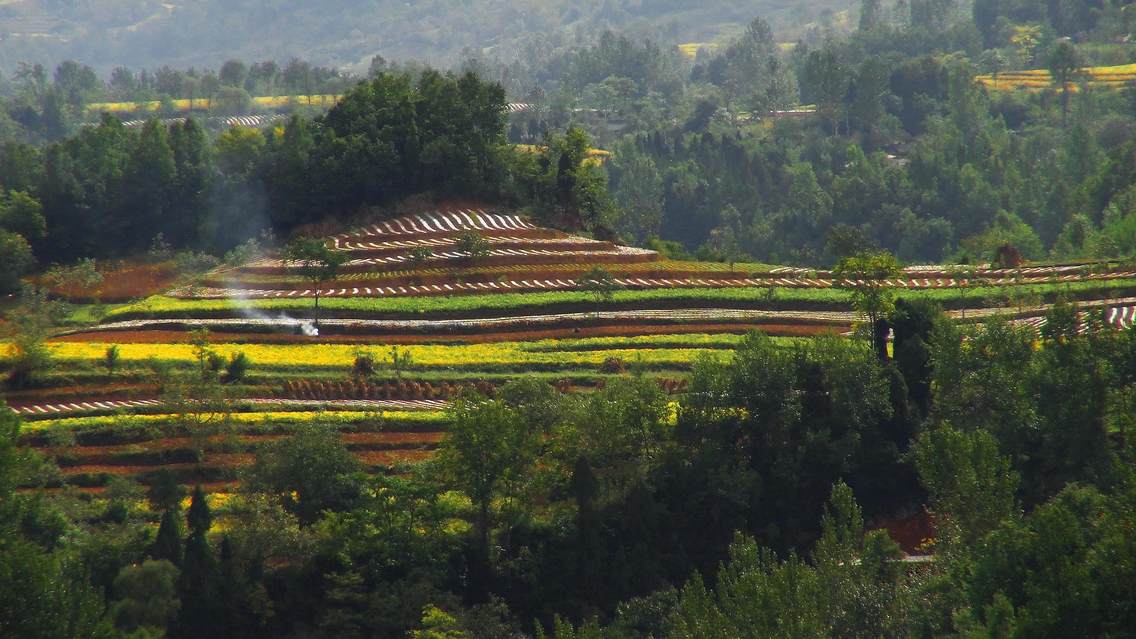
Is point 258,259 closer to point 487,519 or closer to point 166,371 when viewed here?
point 166,371

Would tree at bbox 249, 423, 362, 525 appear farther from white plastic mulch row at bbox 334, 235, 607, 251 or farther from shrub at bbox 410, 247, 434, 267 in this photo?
white plastic mulch row at bbox 334, 235, 607, 251

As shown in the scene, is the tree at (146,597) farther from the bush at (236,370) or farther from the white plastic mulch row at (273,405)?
the bush at (236,370)

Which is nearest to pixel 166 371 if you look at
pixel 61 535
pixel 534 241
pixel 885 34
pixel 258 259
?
pixel 61 535

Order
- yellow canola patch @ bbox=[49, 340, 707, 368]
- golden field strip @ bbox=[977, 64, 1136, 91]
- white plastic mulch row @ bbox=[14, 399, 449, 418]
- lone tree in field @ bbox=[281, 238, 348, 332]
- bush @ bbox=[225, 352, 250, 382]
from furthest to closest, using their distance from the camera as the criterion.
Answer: golden field strip @ bbox=[977, 64, 1136, 91] → lone tree in field @ bbox=[281, 238, 348, 332] → yellow canola patch @ bbox=[49, 340, 707, 368] → bush @ bbox=[225, 352, 250, 382] → white plastic mulch row @ bbox=[14, 399, 449, 418]

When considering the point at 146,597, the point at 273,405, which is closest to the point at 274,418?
the point at 273,405

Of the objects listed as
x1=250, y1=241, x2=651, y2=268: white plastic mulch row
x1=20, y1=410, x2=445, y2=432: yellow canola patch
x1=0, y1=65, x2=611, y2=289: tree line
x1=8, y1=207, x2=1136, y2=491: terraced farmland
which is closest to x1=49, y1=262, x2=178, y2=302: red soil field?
x1=8, y1=207, x2=1136, y2=491: terraced farmland

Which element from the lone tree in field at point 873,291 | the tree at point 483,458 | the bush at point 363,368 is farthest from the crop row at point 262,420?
the lone tree in field at point 873,291
